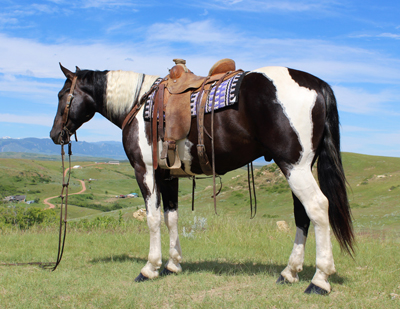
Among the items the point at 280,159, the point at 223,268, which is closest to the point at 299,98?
→ the point at 280,159

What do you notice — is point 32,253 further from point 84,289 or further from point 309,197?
point 309,197

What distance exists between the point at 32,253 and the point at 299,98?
5.19 meters

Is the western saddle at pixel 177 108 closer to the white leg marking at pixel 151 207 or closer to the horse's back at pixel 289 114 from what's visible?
the white leg marking at pixel 151 207

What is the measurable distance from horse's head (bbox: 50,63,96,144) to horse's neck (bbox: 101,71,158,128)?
357 millimetres

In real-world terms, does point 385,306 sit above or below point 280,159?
below

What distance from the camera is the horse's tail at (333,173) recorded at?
12.0 ft

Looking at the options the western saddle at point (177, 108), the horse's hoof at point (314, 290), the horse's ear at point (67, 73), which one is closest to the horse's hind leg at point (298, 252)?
the horse's hoof at point (314, 290)

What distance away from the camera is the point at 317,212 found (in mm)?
3438

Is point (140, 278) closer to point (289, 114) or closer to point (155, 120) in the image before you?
point (155, 120)

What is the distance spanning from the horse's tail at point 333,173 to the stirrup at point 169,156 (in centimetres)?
171

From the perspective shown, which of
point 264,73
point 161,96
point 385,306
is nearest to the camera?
point 385,306

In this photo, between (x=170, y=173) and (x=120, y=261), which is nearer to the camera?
(x=170, y=173)

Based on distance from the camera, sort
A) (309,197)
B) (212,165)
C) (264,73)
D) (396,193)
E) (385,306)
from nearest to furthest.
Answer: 1. (385,306)
2. (309,197)
3. (264,73)
4. (212,165)
5. (396,193)

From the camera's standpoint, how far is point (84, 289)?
3.91 metres
